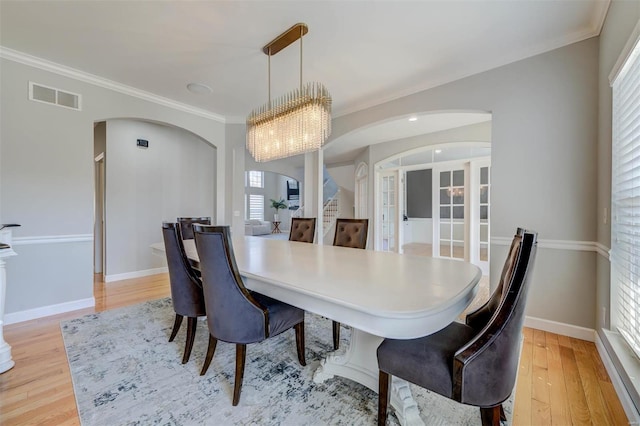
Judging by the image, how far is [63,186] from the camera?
3.02m

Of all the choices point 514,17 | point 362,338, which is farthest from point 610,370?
point 514,17

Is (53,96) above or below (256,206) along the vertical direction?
above

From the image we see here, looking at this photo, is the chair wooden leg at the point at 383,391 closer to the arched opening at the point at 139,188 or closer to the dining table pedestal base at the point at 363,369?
the dining table pedestal base at the point at 363,369

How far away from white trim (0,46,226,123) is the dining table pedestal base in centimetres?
388

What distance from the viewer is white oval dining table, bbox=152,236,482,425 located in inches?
38.7

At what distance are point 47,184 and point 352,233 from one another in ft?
10.9

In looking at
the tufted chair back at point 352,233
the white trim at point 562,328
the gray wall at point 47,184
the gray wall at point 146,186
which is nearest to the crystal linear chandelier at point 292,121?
the tufted chair back at point 352,233

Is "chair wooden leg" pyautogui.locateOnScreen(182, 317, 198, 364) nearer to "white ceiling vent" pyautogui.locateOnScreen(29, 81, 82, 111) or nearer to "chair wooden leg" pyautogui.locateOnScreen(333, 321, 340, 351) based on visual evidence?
"chair wooden leg" pyautogui.locateOnScreen(333, 321, 340, 351)

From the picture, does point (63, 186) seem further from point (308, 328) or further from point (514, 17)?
point (514, 17)

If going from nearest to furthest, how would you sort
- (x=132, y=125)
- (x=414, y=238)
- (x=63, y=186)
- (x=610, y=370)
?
(x=610, y=370) → (x=63, y=186) → (x=132, y=125) → (x=414, y=238)

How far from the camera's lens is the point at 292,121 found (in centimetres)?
243

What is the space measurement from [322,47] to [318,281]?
7.34 ft

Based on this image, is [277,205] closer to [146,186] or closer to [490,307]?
[146,186]

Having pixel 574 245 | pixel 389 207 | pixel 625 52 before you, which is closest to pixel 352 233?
pixel 574 245
